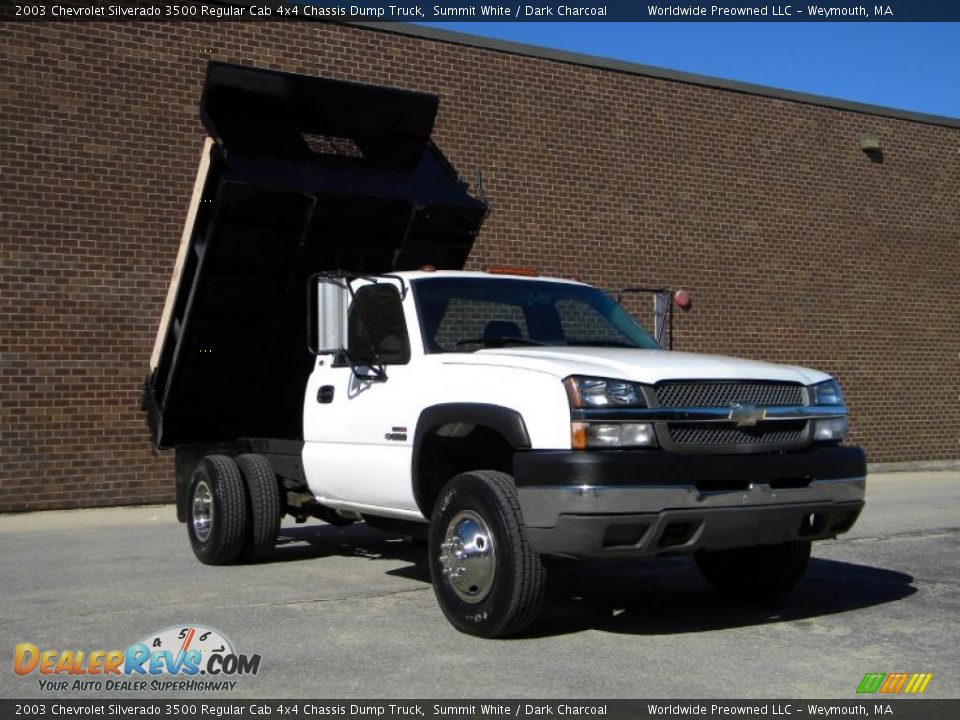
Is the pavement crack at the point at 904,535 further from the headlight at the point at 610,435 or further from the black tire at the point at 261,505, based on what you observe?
the headlight at the point at 610,435

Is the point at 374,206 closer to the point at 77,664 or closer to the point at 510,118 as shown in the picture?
the point at 77,664

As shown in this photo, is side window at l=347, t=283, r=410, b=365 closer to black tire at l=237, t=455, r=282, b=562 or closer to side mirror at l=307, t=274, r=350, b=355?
side mirror at l=307, t=274, r=350, b=355

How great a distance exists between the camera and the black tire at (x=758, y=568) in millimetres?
7387

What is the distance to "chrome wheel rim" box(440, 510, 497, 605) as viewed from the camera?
6344 mm

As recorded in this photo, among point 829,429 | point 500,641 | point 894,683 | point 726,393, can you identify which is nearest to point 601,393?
point 726,393

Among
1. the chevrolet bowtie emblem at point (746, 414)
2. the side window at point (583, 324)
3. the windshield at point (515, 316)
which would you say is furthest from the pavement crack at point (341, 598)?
the chevrolet bowtie emblem at point (746, 414)

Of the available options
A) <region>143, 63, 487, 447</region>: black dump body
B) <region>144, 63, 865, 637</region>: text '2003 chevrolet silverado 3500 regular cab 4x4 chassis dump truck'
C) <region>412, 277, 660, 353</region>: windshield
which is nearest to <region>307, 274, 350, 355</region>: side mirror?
<region>144, 63, 865, 637</region>: text '2003 chevrolet silverado 3500 regular cab 4x4 chassis dump truck'

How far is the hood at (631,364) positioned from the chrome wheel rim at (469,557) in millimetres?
896

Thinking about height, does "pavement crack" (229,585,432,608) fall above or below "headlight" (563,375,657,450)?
below

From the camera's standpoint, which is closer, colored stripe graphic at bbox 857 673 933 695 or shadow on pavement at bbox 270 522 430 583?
colored stripe graphic at bbox 857 673 933 695

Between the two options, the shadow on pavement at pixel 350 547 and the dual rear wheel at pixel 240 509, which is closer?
the dual rear wheel at pixel 240 509

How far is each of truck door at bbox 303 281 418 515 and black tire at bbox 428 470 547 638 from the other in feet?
2.06

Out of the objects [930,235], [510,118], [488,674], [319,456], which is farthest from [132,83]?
[930,235]

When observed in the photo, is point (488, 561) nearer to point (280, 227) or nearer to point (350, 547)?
point (280, 227)
